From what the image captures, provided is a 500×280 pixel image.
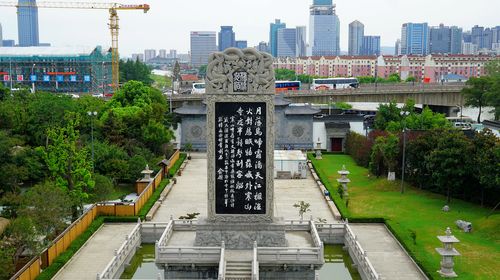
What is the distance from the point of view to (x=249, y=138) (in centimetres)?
2178

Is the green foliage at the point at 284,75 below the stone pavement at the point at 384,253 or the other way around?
the other way around

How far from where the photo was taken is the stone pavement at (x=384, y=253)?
21281 millimetres

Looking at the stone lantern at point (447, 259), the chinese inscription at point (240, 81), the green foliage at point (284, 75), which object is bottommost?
the stone lantern at point (447, 259)

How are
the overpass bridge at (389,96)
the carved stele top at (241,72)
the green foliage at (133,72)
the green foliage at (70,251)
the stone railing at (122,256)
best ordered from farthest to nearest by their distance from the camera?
the green foliage at (133,72) → the overpass bridge at (389,96) → the carved stele top at (241,72) → the green foliage at (70,251) → the stone railing at (122,256)

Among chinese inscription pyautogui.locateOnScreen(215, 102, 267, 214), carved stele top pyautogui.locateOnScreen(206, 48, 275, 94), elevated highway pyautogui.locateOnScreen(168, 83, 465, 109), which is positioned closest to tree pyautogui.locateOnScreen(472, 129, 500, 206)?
chinese inscription pyautogui.locateOnScreen(215, 102, 267, 214)

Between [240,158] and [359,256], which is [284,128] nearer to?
[359,256]

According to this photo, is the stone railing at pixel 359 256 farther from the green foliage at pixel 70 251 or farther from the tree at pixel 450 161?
the green foliage at pixel 70 251

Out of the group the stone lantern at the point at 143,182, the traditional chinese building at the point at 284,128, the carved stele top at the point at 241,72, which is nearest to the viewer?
the carved stele top at the point at 241,72

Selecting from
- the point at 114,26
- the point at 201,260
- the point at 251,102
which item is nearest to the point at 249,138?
the point at 251,102

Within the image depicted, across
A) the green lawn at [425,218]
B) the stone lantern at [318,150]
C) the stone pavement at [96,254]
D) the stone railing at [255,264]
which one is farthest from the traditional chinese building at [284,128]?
the stone railing at [255,264]

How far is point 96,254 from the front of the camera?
2338 centimetres

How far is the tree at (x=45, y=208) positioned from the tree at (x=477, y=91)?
49682 mm

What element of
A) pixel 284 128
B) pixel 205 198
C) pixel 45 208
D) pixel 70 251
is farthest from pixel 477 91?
pixel 45 208

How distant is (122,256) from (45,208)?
343 centimetres
